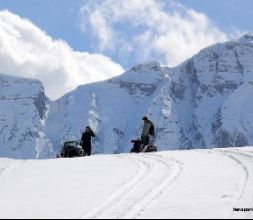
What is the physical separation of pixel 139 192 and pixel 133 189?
551mm

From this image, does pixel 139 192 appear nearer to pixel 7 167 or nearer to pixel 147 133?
pixel 7 167

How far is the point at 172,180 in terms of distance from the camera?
1578 cm

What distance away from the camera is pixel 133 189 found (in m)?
14.2

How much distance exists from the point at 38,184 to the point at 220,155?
27.4 feet

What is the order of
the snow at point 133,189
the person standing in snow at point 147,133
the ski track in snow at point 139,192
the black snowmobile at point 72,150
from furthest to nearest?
the black snowmobile at point 72,150 < the person standing in snow at point 147,133 < the snow at point 133,189 < the ski track in snow at point 139,192

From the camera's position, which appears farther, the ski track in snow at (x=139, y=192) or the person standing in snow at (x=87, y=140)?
the person standing in snow at (x=87, y=140)

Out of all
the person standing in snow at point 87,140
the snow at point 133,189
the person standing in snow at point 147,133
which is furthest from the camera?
the person standing in snow at point 87,140

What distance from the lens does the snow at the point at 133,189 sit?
11.8 metres


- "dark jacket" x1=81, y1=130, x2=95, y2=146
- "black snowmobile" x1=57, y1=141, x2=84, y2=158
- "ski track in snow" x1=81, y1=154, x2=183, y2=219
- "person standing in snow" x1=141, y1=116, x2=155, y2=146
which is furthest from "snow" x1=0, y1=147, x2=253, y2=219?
"dark jacket" x1=81, y1=130, x2=95, y2=146

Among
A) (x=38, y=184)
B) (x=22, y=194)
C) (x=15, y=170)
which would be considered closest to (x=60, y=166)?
(x=15, y=170)

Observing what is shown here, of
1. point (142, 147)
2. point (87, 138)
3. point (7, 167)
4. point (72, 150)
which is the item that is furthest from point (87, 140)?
point (7, 167)

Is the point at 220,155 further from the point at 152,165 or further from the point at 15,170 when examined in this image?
the point at 15,170

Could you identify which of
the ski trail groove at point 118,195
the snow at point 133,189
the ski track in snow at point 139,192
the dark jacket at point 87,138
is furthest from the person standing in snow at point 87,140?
the ski trail groove at point 118,195

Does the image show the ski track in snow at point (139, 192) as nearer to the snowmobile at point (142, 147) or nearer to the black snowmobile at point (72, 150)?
the snowmobile at point (142, 147)
